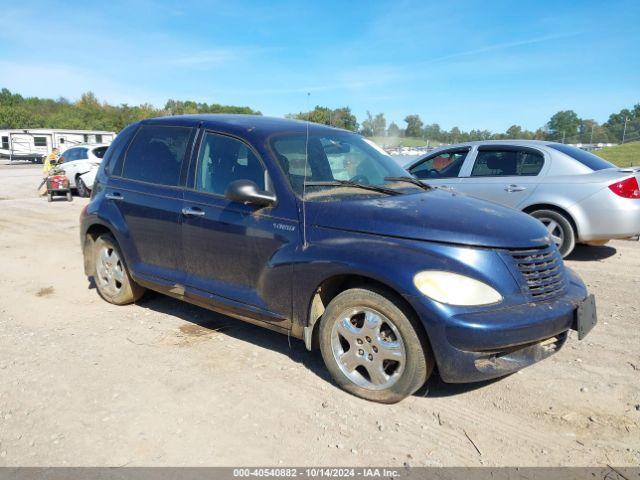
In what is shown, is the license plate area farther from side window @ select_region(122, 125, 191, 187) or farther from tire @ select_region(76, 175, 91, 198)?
tire @ select_region(76, 175, 91, 198)

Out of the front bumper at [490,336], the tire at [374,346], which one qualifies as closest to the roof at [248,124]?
the tire at [374,346]

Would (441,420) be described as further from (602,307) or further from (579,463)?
(602,307)

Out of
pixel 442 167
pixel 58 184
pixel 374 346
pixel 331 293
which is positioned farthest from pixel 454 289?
pixel 58 184

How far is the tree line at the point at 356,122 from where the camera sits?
5234mm

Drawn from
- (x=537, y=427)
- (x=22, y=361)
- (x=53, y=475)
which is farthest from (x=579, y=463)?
(x=22, y=361)

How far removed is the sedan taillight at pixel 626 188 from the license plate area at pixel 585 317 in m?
3.72

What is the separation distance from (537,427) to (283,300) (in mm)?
1834

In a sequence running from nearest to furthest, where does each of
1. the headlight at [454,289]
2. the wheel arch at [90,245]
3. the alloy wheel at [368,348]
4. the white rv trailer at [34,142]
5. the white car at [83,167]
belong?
the headlight at [454,289] < the alloy wheel at [368,348] < the wheel arch at [90,245] < the white car at [83,167] < the white rv trailer at [34,142]

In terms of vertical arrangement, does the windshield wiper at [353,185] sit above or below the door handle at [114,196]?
above

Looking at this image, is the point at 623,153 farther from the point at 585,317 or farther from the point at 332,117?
the point at 585,317

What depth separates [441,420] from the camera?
3.22m

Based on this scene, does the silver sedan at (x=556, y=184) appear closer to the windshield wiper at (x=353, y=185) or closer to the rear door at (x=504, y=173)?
the rear door at (x=504, y=173)

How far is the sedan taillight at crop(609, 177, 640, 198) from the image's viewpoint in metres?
6.60

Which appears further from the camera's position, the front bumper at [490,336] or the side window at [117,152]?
the side window at [117,152]
